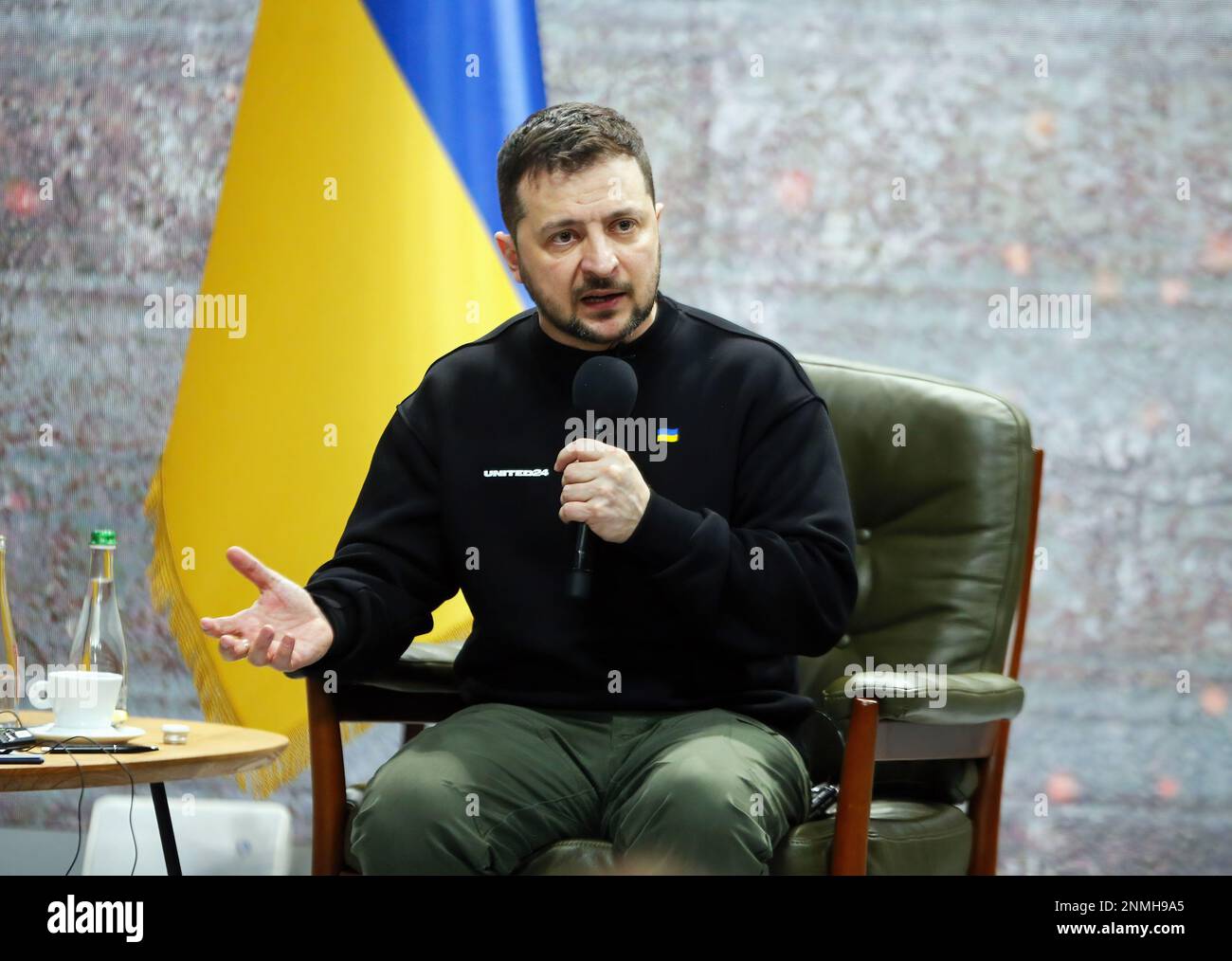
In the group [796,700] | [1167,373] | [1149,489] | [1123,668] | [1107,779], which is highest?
[1167,373]

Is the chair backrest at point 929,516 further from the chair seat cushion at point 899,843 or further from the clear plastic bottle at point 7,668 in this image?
the clear plastic bottle at point 7,668

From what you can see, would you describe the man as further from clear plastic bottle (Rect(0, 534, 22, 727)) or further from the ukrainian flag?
the ukrainian flag

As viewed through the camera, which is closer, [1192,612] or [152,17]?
[1192,612]

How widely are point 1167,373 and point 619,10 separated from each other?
1.38 meters

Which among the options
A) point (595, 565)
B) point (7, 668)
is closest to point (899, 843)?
point (595, 565)

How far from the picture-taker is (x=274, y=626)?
1523 mm

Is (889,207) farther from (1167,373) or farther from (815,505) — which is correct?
(815,505)

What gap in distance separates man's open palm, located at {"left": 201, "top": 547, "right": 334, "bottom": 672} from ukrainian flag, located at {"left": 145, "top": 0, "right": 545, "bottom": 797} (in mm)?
681

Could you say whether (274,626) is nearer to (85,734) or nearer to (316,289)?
(85,734)

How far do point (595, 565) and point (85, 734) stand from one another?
65 centimetres

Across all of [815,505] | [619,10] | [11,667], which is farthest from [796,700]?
[619,10]

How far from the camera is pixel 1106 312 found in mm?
2715

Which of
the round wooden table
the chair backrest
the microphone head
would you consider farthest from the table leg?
the chair backrest

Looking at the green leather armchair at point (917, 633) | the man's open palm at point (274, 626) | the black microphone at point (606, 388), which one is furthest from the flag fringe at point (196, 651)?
the black microphone at point (606, 388)
